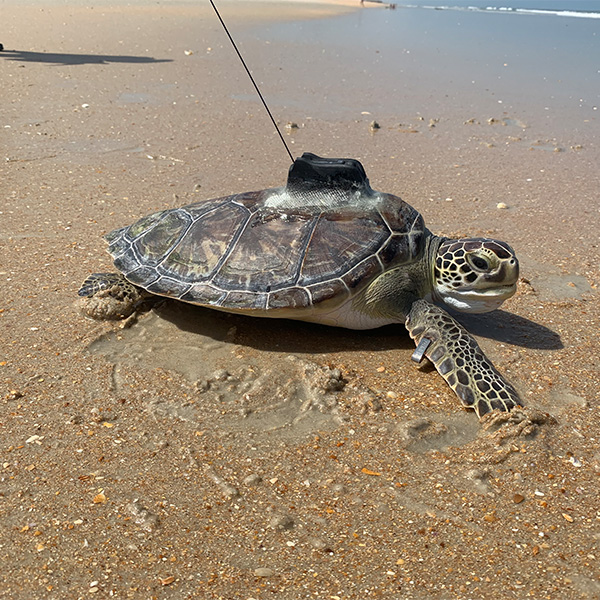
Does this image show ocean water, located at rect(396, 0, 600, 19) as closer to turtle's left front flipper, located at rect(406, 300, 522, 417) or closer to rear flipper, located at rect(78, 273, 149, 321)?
turtle's left front flipper, located at rect(406, 300, 522, 417)

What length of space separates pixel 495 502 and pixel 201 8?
23221 millimetres

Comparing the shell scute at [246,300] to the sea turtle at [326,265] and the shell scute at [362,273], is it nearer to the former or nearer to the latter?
the sea turtle at [326,265]

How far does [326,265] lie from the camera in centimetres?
393

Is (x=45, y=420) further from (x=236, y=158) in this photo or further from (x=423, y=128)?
(x=423, y=128)

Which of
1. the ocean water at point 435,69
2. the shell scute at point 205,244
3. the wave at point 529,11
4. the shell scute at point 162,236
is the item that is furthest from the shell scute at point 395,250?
the wave at point 529,11

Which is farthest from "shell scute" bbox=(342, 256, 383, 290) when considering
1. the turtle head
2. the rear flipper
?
the rear flipper

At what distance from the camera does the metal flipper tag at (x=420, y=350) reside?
3807 millimetres

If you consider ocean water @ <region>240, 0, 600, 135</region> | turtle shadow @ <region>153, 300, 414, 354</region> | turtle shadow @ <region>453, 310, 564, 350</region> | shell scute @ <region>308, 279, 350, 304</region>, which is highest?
shell scute @ <region>308, 279, 350, 304</region>

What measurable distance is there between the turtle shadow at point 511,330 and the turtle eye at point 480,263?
21.9 inches

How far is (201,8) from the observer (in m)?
22.9

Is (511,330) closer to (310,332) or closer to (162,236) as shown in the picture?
(310,332)

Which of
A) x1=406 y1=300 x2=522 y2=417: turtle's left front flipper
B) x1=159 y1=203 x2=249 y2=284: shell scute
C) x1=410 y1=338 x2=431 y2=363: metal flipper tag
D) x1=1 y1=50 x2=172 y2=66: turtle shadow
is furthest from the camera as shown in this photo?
x1=1 y1=50 x2=172 y2=66: turtle shadow

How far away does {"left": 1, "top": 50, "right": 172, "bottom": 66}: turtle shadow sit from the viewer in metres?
11.6

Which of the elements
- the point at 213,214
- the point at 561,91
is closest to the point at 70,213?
the point at 213,214
